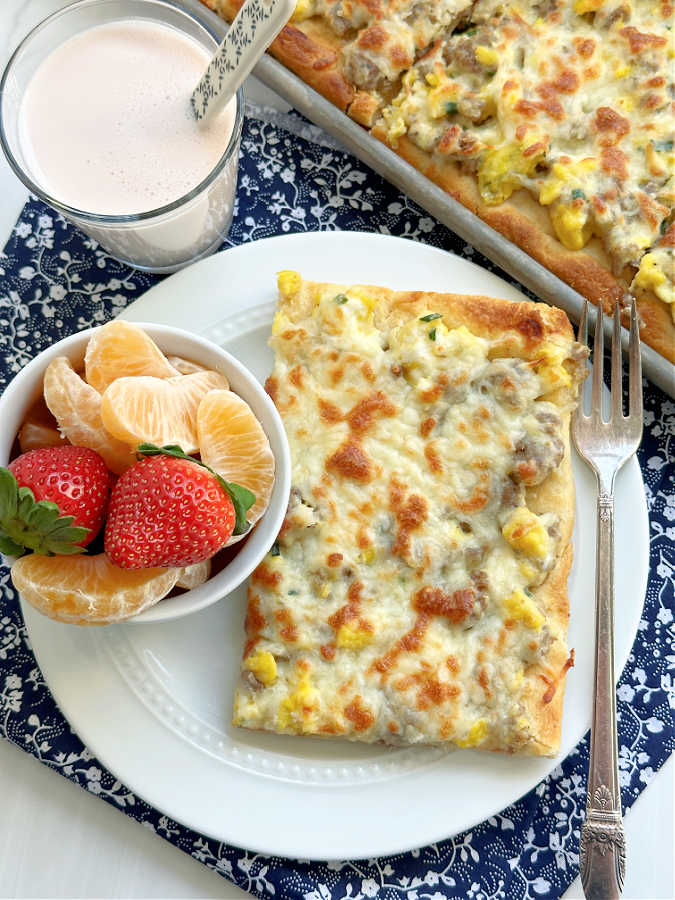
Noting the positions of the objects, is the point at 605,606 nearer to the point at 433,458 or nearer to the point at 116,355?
the point at 433,458

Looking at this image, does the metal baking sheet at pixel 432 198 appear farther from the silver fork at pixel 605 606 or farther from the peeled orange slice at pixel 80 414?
the peeled orange slice at pixel 80 414

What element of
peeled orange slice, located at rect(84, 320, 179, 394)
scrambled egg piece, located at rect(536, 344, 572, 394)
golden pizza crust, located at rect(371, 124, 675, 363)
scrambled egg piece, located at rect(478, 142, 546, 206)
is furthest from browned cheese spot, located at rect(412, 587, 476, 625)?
scrambled egg piece, located at rect(478, 142, 546, 206)

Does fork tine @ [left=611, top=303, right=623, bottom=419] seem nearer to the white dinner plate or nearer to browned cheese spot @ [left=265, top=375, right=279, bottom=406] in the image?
the white dinner plate

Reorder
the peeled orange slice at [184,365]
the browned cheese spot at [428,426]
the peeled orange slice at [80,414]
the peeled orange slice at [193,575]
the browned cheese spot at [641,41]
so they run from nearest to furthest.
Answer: the peeled orange slice at [80,414] → the peeled orange slice at [193,575] → the peeled orange slice at [184,365] → the browned cheese spot at [428,426] → the browned cheese spot at [641,41]

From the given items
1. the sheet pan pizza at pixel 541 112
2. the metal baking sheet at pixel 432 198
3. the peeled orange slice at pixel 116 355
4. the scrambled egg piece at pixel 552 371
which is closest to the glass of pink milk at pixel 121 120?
the metal baking sheet at pixel 432 198

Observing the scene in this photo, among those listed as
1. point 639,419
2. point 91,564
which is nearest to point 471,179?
point 639,419
